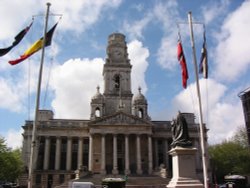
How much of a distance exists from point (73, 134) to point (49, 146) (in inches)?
240

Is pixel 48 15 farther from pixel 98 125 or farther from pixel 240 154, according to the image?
pixel 240 154

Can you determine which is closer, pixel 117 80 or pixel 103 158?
pixel 103 158

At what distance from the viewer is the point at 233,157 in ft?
241

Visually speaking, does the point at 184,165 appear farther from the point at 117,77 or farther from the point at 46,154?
the point at 117,77

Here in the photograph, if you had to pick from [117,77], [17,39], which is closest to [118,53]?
[117,77]

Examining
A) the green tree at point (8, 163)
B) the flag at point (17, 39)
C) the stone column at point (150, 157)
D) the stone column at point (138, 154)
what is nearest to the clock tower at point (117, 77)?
the stone column at point (138, 154)

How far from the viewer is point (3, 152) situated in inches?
2156

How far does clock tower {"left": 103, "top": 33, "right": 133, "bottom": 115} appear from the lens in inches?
2995

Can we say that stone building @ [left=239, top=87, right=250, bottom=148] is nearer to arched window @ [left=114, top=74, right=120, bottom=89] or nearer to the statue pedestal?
arched window @ [left=114, top=74, right=120, bottom=89]

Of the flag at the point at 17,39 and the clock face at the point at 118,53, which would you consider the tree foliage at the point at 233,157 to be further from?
the flag at the point at 17,39

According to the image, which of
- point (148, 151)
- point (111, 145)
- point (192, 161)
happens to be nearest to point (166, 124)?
point (148, 151)

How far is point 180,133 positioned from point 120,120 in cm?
4775

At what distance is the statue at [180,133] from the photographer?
2081 centimetres

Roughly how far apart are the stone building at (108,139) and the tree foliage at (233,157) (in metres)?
8.37
